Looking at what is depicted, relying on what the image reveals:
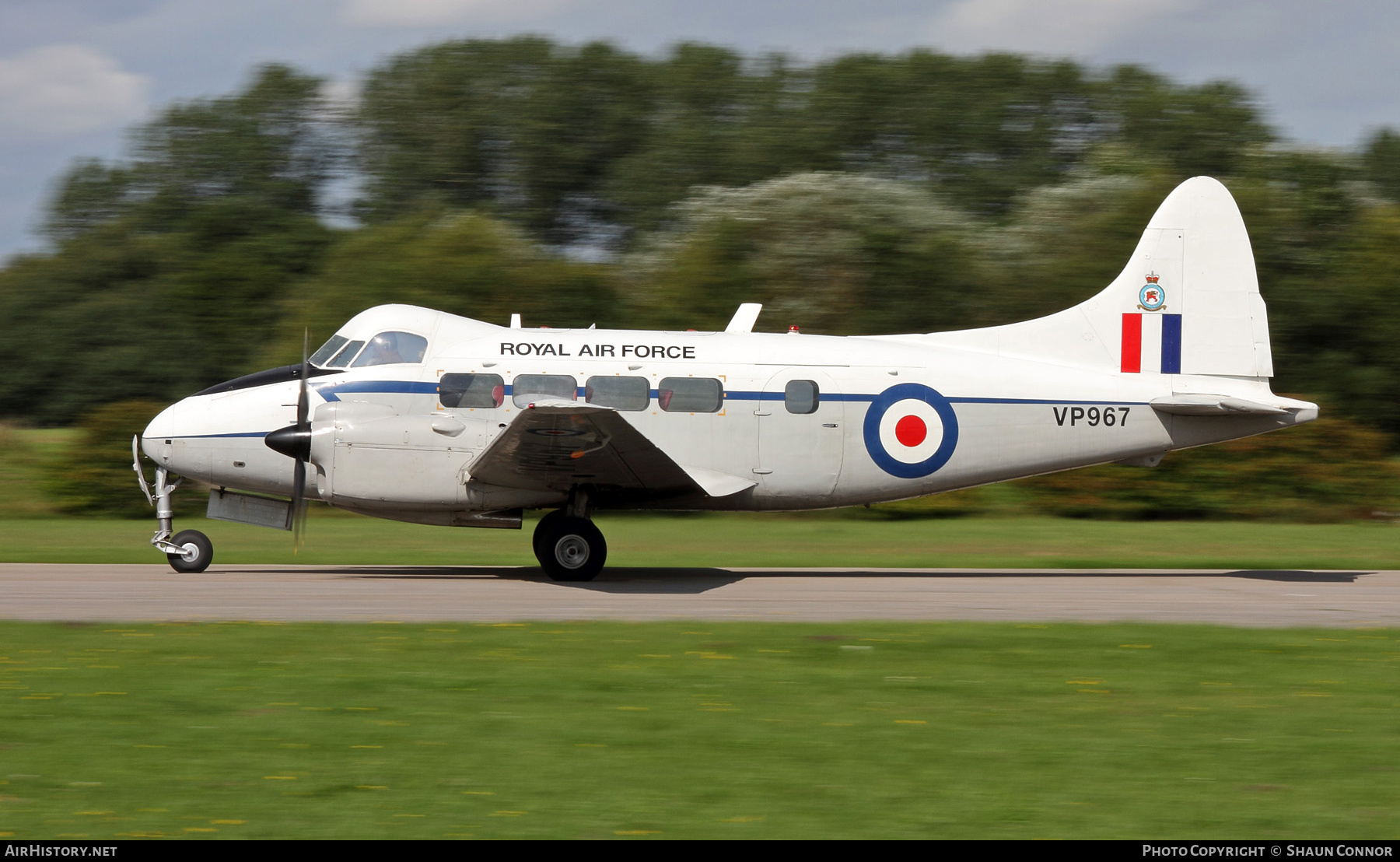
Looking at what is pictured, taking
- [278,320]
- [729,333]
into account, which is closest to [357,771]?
[729,333]

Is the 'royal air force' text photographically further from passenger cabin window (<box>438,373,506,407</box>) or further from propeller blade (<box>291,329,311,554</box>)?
propeller blade (<box>291,329,311,554</box>)

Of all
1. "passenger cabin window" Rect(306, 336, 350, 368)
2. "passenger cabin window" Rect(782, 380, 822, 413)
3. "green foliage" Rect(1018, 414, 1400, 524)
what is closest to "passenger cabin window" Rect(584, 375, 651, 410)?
"passenger cabin window" Rect(782, 380, 822, 413)

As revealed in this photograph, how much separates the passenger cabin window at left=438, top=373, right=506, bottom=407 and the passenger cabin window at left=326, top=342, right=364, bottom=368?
111cm

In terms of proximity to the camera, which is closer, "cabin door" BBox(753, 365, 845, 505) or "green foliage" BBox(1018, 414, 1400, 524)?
"cabin door" BBox(753, 365, 845, 505)

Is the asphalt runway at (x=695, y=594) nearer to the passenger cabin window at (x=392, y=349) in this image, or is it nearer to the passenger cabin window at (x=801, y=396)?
the passenger cabin window at (x=801, y=396)

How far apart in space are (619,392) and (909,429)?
361 cm

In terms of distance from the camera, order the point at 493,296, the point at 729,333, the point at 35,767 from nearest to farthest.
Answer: the point at 35,767 < the point at 729,333 < the point at 493,296

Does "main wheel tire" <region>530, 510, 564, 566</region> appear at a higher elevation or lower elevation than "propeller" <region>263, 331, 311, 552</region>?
lower

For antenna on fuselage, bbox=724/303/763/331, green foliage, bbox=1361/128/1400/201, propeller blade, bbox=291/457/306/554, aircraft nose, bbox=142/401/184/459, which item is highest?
green foliage, bbox=1361/128/1400/201

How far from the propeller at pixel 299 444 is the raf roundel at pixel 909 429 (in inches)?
261

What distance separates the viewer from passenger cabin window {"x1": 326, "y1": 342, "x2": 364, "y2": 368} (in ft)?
47.6

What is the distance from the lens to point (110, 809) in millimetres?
5758

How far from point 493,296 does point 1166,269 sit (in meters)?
16.7
